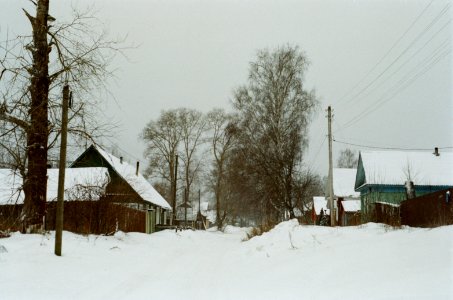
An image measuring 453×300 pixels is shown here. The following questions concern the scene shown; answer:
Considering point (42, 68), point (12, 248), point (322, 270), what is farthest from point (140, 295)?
point (42, 68)

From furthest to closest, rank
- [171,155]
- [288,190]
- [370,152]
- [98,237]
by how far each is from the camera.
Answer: [171,155] < [370,152] < [288,190] < [98,237]

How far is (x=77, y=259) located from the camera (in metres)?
11.7

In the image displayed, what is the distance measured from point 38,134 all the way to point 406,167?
27.4m

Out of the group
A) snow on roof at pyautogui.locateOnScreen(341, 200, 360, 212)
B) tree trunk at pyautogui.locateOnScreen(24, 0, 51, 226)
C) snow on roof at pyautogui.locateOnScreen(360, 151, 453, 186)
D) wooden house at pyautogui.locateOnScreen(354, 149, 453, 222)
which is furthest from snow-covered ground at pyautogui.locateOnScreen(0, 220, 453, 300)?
snow on roof at pyautogui.locateOnScreen(341, 200, 360, 212)

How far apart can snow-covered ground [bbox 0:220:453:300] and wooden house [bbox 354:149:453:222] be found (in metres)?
19.6

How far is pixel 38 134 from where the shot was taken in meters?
14.3

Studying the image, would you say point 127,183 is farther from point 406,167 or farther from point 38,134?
point 406,167

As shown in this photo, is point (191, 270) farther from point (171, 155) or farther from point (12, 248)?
point (171, 155)

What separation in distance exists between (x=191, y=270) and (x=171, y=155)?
128 feet

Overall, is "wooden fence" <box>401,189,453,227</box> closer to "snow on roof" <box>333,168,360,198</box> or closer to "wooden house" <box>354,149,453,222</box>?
"wooden house" <box>354,149,453,222</box>

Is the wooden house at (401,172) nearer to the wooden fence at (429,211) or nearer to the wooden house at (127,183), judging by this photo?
the wooden fence at (429,211)

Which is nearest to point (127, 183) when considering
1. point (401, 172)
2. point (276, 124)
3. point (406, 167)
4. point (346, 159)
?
point (276, 124)

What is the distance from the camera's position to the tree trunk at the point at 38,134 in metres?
14.3

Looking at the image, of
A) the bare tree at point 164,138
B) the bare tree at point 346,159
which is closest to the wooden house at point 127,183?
the bare tree at point 164,138
